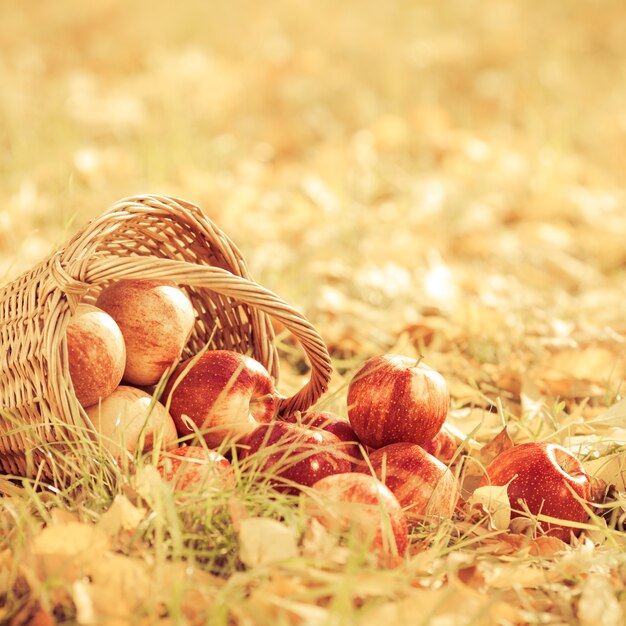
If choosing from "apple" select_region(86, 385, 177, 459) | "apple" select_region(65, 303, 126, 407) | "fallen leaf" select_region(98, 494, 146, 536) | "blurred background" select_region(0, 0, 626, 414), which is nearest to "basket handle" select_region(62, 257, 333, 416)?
"apple" select_region(65, 303, 126, 407)

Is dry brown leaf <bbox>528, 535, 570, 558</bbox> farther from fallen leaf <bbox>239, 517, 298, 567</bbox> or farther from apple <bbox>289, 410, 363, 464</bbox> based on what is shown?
fallen leaf <bbox>239, 517, 298, 567</bbox>

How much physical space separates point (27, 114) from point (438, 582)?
3.32 metres

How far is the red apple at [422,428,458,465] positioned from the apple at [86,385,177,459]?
460mm

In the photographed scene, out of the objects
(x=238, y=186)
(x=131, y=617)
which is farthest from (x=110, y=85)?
(x=131, y=617)

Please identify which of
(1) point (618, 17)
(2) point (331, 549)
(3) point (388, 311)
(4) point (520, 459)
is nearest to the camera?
(2) point (331, 549)

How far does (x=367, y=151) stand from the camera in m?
4.23

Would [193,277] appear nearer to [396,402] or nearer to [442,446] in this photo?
[396,402]

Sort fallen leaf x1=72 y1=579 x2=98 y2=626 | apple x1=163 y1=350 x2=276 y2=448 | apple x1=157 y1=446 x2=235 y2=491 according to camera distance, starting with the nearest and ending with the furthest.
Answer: fallen leaf x1=72 y1=579 x2=98 y2=626 → apple x1=157 y1=446 x2=235 y2=491 → apple x1=163 y1=350 x2=276 y2=448

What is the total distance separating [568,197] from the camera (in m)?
3.94

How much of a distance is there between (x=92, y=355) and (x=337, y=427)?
0.45 meters

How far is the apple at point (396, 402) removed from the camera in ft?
4.79

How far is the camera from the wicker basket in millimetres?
1318

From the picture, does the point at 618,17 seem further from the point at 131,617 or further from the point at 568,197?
the point at 131,617

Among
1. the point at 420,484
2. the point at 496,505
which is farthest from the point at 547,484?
the point at 420,484
